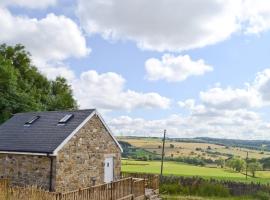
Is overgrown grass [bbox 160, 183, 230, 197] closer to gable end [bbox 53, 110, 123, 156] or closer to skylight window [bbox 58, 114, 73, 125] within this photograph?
gable end [bbox 53, 110, 123, 156]

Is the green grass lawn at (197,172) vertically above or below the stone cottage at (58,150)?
below

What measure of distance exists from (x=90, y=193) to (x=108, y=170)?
7.12 metres

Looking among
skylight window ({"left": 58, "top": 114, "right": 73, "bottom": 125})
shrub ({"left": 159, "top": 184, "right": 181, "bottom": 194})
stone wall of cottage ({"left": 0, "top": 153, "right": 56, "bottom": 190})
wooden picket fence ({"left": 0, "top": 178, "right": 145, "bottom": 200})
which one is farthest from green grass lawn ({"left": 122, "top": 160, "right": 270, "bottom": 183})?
stone wall of cottage ({"left": 0, "top": 153, "right": 56, "bottom": 190})

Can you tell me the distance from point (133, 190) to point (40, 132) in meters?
6.38

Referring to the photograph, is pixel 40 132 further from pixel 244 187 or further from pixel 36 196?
pixel 244 187

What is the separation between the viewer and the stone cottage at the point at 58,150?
22719 millimetres

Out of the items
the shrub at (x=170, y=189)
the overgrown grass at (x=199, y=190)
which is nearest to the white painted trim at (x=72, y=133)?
the shrub at (x=170, y=189)

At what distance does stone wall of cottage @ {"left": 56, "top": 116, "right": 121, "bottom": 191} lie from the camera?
75.3 ft

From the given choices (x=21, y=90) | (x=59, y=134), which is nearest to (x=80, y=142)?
(x=59, y=134)

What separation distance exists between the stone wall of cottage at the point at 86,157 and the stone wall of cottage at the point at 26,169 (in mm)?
743

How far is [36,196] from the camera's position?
61.4 feet

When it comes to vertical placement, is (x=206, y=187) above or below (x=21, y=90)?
below

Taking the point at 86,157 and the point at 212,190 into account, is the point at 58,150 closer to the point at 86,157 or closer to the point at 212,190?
the point at 86,157

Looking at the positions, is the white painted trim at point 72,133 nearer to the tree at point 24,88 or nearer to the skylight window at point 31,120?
the skylight window at point 31,120
